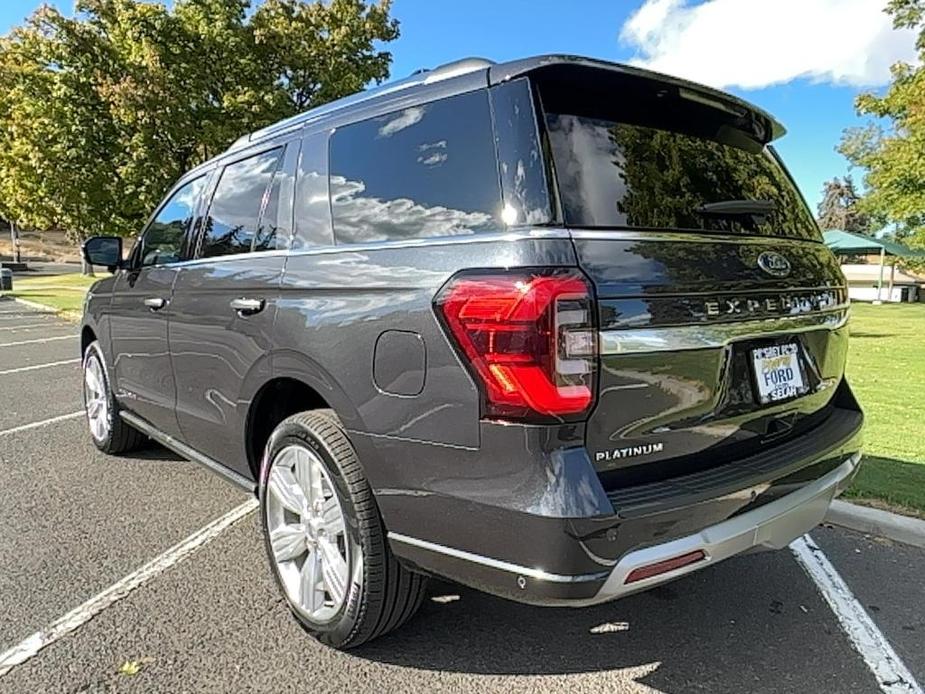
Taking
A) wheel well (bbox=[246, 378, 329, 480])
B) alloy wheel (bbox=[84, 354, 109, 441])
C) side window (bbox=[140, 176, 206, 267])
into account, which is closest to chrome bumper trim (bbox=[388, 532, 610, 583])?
wheel well (bbox=[246, 378, 329, 480])

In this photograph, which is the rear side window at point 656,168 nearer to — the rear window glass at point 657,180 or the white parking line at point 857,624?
the rear window glass at point 657,180

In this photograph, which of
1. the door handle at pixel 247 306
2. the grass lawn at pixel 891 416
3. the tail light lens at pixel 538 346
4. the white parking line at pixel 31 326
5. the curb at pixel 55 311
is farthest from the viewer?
the curb at pixel 55 311

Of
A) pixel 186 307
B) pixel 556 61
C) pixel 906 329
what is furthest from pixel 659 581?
pixel 906 329

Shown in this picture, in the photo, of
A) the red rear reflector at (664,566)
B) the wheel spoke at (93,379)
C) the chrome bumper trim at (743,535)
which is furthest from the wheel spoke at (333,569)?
the wheel spoke at (93,379)

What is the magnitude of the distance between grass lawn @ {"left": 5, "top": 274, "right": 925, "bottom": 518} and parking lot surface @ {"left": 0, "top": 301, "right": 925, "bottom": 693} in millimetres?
549

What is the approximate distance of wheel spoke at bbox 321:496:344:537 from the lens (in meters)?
2.63

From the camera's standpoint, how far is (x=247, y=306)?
3.06 m

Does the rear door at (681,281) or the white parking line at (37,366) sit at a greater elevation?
the rear door at (681,281)

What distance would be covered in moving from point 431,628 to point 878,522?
258cm

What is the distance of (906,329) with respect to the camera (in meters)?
15.9

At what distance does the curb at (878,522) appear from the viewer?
3.74 metres

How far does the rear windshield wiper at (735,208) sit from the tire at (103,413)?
4.08 meters

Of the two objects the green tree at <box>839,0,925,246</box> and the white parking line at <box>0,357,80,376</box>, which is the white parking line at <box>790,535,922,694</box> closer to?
the white parking line at <box>0,357,80,376</box>

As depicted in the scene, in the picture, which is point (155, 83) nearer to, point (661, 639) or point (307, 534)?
point (307, 534)
